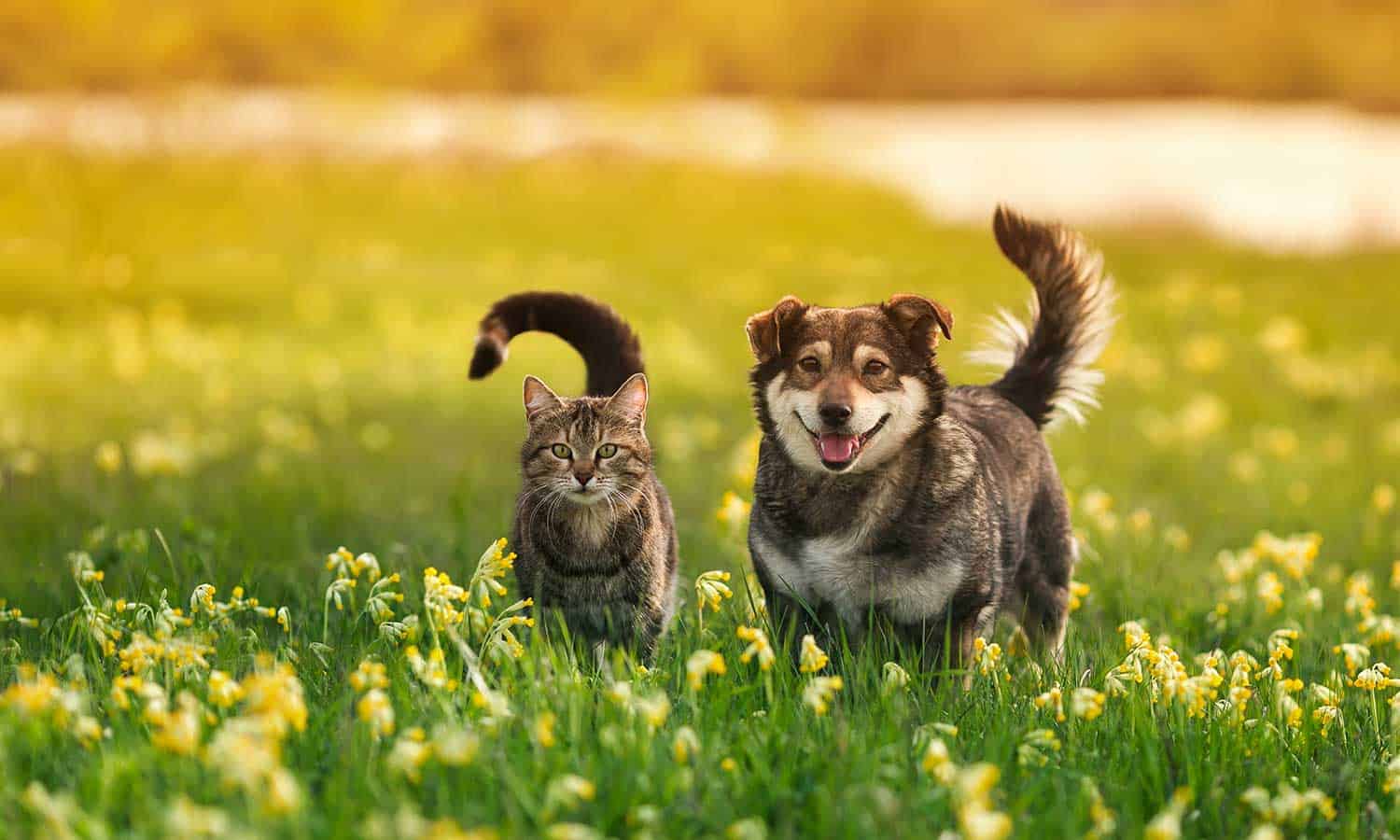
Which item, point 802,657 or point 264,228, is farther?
point 264,228

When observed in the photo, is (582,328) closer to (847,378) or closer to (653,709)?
(847,378)

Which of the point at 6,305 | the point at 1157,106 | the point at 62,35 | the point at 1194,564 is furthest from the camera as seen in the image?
the point at 1157,106

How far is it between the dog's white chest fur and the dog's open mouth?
31cm

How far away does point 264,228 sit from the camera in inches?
788

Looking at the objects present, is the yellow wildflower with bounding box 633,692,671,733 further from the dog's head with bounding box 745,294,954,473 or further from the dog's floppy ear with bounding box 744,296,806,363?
the dog's floppy ear with bounding box 744,296,806,363

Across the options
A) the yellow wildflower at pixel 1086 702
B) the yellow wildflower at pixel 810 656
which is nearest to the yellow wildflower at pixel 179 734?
the yellow wildflower at pixel 810 656

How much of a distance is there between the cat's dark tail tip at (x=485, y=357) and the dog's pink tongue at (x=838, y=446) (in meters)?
1.24

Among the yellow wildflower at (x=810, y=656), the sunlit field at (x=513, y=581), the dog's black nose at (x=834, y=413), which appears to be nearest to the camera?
the sunlit field at (x=513, y=581)

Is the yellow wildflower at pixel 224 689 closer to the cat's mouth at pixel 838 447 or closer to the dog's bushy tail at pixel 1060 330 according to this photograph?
the cat's mouth at pixel 838 447

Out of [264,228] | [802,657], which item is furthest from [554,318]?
[264,228]

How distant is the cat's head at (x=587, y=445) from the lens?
16.3ft

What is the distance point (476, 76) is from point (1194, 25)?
1938 centimetres

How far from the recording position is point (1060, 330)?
595cm

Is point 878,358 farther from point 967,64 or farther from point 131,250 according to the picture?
point 967,64
